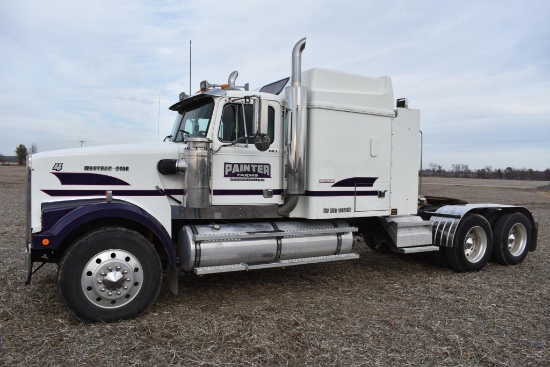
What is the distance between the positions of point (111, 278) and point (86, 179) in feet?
4.23

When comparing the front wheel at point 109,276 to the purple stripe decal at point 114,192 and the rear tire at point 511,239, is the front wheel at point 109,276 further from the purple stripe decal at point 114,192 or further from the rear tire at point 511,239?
the rear tire at point 511,239

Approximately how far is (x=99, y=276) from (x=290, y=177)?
283 cm

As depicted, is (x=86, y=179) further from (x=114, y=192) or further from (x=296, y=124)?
(x=296, y=124)

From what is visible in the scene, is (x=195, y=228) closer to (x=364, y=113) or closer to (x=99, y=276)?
(x=99, y=276)

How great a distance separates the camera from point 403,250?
287 inches

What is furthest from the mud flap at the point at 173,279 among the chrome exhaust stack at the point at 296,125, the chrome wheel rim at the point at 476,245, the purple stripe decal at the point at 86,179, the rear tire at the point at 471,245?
the chrome wheel rim at the point at 476,245

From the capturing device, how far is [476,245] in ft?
26.9

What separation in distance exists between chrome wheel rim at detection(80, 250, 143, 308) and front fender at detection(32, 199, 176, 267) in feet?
1.35

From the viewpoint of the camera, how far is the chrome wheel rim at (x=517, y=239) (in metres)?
8.63

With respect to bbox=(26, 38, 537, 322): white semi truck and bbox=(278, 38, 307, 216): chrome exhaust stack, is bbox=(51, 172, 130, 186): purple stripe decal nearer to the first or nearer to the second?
bbox=(26, 38, 537, 322): white semi truck

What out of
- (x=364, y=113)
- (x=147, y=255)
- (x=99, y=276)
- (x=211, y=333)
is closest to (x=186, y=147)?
(x=147, y=255)

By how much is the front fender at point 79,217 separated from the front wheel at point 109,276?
0.17m

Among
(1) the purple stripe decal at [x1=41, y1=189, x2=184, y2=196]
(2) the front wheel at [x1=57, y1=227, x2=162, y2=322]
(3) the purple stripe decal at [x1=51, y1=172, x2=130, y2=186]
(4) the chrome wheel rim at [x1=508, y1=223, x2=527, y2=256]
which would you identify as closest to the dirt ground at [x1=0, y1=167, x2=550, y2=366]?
(2) the front wheel at [x1=57, y1=227, x2=162, y2=322]

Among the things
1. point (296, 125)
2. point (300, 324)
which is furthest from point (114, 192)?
point (300, 324)
